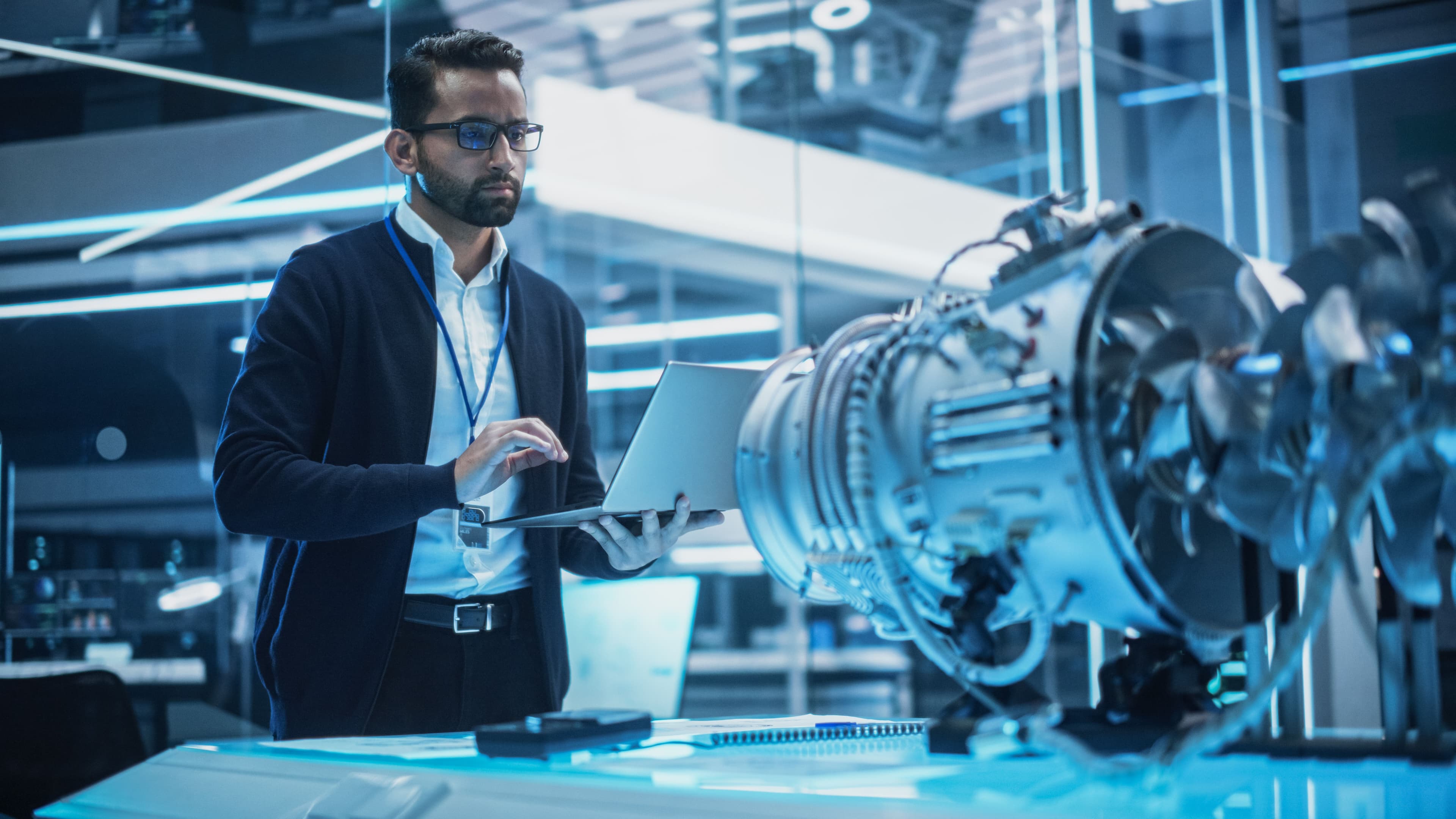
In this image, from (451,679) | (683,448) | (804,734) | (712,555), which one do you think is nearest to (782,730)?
(804,734)

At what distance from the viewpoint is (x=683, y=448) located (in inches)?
43.9

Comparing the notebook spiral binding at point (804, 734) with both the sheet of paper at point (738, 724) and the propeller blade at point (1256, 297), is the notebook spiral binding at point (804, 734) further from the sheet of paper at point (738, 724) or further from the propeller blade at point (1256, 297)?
the propeller blade at point (1256, 297)

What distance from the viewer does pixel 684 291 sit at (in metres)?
5.16

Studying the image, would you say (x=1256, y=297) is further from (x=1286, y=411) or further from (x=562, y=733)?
(x=562, y=733)

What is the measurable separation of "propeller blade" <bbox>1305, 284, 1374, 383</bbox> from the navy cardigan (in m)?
0.87

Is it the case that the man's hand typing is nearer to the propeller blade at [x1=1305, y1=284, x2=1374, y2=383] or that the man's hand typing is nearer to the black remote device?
the black remote device

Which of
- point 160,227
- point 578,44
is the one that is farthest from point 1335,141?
point 160,227

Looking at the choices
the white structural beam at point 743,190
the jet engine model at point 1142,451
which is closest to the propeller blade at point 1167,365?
the jet engine model at point 1142,451

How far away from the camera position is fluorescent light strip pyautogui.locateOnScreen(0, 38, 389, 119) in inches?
105

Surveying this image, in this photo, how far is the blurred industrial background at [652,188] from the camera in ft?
8.91

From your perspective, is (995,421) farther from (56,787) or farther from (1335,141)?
(1335,141)

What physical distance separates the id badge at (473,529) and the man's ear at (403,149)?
491mm

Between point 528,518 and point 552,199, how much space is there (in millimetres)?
3452

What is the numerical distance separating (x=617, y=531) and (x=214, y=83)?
223cm
